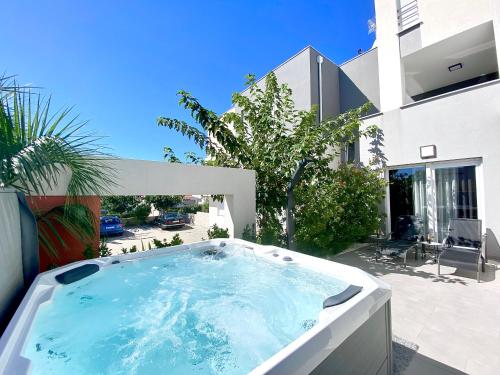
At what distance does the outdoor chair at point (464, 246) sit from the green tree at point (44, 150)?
7498mm

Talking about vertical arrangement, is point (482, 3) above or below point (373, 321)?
above

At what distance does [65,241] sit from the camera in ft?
16.2

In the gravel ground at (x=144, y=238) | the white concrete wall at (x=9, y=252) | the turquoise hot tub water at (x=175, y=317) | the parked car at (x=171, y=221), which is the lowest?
the gravel ground at (x=144, y=238)

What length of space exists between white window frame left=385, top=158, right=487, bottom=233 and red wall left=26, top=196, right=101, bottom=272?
8.79 metres

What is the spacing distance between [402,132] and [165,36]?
28.1 ft

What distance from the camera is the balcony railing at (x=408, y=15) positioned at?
8312mm

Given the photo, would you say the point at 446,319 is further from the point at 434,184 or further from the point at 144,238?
the point at 144,238

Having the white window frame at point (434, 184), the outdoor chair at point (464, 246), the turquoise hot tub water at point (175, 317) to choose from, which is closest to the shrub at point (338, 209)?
the white window frame at point (434, 184)

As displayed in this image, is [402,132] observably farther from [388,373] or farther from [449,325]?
[388,373]

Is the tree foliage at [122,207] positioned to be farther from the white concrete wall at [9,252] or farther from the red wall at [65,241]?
the white concrete wall at [9,252]

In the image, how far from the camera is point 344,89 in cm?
1130

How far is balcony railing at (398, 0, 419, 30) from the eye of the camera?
8.31m

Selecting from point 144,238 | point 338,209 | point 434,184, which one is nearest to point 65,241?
point 338,209

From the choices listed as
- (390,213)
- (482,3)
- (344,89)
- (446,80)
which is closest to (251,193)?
(390,213)
